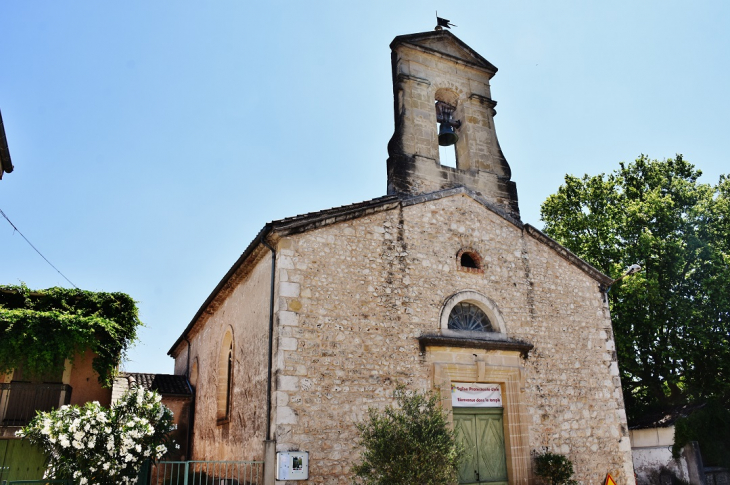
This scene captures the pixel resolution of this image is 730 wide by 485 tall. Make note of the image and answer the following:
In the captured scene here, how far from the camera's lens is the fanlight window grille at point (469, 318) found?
11195 mm

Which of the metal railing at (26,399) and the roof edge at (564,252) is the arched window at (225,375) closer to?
the metal railing at (26,399)

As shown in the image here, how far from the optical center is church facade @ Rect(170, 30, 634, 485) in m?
9.37

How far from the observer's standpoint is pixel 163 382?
1736cm

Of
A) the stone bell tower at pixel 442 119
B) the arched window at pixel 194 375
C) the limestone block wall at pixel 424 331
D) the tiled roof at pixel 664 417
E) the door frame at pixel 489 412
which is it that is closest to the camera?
the limestone block wall at pixel 424 331

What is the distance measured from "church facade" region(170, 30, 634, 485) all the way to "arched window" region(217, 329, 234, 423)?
4 centimetres

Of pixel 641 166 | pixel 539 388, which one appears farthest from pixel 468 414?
pixel 641 166

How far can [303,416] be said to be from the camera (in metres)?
8.92

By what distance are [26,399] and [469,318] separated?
10.3m

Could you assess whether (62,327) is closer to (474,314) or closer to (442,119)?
(474,314)

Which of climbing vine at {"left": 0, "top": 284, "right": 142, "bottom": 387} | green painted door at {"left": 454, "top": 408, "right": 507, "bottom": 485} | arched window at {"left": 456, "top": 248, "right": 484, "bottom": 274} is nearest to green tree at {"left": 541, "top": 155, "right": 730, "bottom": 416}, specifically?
arched window at {"left": 456, "top": 248, "right": 484, "bottom": 274}

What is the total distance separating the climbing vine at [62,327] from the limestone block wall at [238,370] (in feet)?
7.44

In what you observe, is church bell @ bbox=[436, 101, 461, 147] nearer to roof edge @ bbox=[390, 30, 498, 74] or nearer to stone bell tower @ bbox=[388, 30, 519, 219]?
stone bell tower @ bbox=[388, 30, 519, 219]

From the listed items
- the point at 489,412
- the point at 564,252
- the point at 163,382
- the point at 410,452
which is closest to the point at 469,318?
the point at 489,412

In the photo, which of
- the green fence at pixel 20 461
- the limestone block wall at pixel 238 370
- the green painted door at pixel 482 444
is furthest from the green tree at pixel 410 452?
the green fence at pixel 20 461
